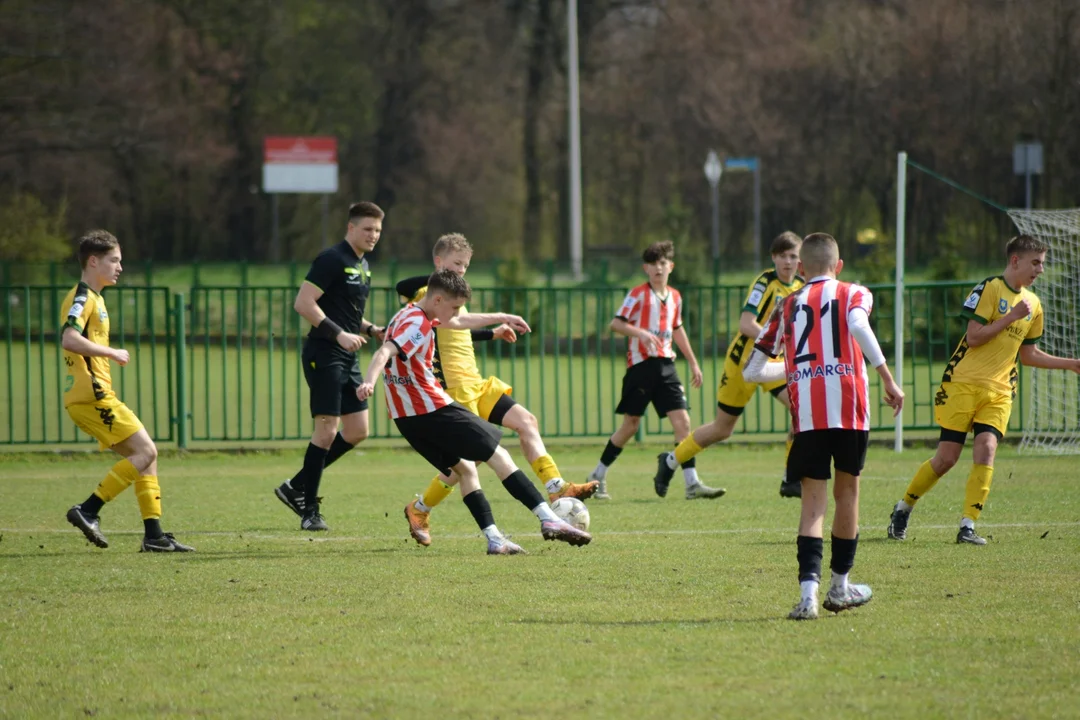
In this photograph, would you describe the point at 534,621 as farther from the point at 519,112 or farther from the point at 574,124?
the point at 519,112

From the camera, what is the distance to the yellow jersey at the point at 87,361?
27.0 ft

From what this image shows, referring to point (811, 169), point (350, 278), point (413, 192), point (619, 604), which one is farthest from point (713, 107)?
point (619, 604)

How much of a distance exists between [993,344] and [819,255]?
8.99 feet

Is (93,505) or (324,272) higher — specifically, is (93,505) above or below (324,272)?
below

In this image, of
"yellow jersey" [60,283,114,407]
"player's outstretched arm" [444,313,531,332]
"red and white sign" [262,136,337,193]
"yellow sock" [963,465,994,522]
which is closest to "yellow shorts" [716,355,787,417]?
"yellow sock" [963,465,994,522]

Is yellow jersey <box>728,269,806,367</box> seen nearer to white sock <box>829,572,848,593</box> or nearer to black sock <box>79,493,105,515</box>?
white sock <box>829,572,848,593</box>

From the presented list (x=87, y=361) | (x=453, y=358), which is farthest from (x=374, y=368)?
(x=87, y=361)

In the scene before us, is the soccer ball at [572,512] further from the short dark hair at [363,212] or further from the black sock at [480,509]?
the short dark hair at [363,212]

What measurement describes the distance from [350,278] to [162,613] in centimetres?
349

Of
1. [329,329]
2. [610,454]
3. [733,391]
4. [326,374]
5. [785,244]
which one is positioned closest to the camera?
[329,329]

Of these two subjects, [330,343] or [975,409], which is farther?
[330,343]

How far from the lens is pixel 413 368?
7.91 metres

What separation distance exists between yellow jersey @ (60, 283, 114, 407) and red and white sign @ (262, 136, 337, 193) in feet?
115

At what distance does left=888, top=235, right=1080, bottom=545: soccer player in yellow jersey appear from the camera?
Answer: 336 inches
